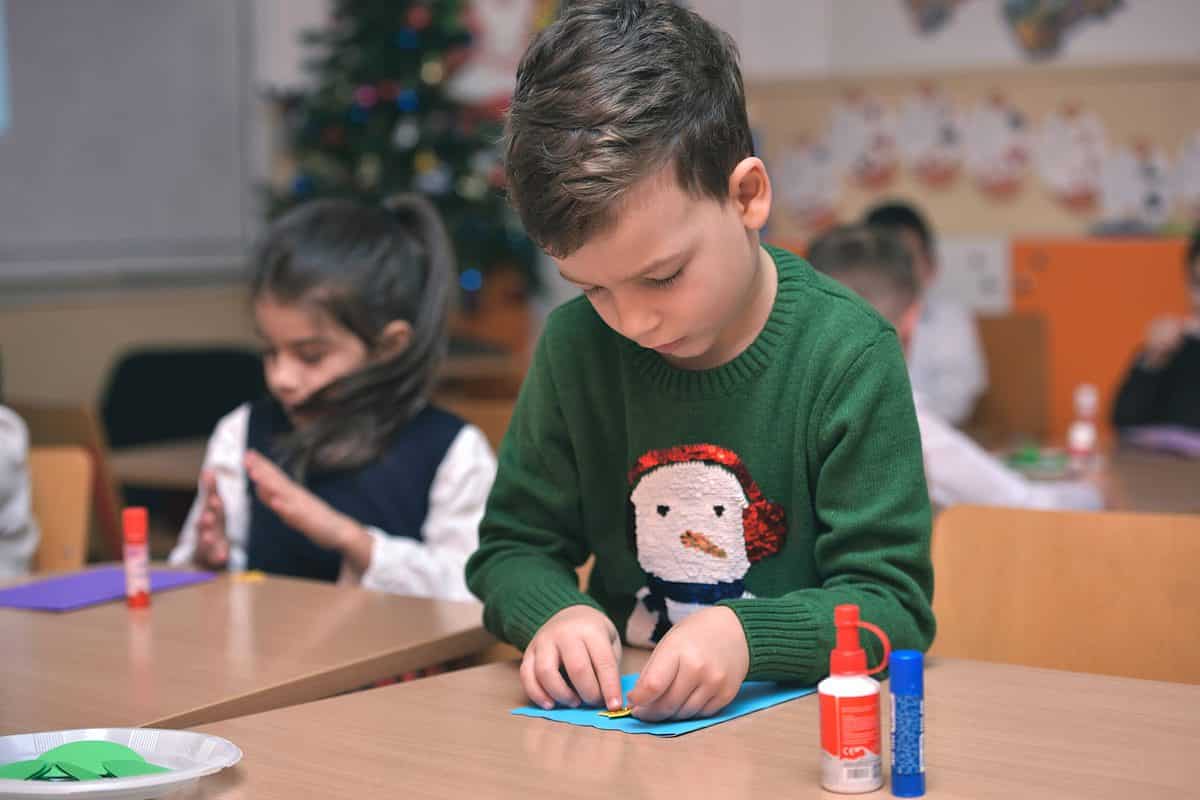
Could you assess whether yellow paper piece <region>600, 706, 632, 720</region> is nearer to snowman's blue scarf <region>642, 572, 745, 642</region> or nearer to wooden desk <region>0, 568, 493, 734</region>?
snowman's blue scarf <region>642, 572, 745, 642</region>

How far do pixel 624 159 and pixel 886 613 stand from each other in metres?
0.45

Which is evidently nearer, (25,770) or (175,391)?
(25,770)

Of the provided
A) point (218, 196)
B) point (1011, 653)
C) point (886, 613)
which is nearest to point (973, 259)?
point (218, 196)

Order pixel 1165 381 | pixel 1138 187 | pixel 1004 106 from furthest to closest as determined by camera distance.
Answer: pixel 1004 106 → pixel 1138 187 → pixel 1165 381

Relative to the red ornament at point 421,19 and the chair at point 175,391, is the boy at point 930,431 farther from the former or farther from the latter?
the red ornament at point 421,19

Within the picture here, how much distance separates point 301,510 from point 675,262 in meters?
0.93

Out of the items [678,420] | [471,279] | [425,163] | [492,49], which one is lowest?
[471,279]

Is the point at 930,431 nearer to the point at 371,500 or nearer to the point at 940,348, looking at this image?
the point at 371,500

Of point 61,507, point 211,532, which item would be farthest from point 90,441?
point 211,532

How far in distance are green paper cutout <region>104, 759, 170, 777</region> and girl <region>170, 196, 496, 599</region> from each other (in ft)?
3.57

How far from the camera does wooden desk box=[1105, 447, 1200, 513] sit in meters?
2.68

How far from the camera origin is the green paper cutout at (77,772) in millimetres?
1038

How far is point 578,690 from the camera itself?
4.11ft

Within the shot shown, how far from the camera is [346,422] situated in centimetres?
226
